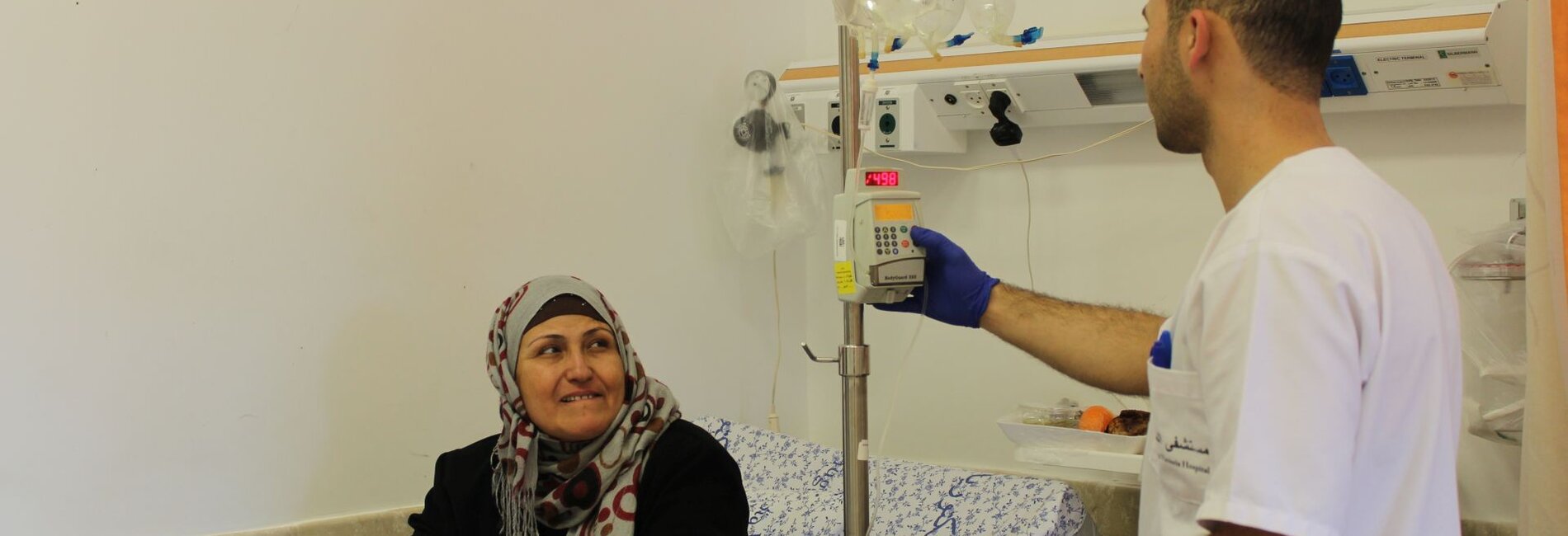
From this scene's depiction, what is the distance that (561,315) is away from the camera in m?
1.94

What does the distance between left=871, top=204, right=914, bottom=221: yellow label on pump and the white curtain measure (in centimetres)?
90

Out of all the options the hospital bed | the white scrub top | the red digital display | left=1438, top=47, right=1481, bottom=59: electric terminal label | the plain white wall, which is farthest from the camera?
the hospital bed

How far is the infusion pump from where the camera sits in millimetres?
1636

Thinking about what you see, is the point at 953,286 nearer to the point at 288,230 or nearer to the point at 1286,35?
the point at 1286,35

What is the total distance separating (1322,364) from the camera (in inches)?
37.7

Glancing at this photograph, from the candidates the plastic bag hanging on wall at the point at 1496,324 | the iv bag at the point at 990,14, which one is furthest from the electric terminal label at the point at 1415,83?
the iv bag at the point at 990,14

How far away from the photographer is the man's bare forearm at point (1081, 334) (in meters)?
1.65

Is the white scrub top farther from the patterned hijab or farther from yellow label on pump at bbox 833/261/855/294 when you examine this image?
the patterned hijab

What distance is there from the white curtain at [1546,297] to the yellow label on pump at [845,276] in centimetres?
99

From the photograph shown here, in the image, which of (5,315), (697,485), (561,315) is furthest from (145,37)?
(697,485)

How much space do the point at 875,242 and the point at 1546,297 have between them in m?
1.00

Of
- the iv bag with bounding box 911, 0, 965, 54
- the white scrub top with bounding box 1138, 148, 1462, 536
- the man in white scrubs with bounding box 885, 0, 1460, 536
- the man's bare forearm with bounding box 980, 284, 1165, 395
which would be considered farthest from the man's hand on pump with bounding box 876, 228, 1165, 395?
the white scrub top with bounding box 1138, 148, 1462, 536

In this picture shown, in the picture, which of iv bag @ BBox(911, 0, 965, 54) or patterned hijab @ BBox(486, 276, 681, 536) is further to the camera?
patterned hijab @ BBox(486, 276, 681, 536)

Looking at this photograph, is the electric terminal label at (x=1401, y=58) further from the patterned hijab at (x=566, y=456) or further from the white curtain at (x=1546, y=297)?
the patterned hijab at (x=566, y=456)
